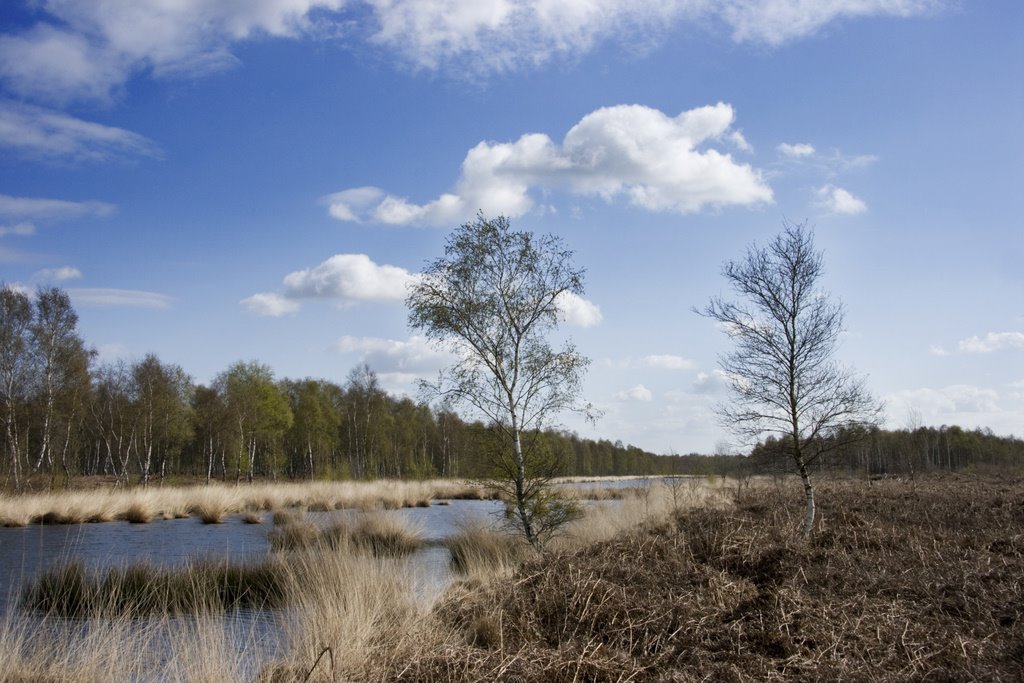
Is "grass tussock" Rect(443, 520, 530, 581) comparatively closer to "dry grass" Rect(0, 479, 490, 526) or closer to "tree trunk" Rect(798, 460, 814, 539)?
"dry grass" Rect(0, 479, 490, 526)

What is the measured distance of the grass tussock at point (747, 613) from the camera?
13.9 feet

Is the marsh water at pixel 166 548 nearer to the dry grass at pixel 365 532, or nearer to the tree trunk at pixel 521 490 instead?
the dry grass at pixel 365 532

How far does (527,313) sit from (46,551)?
11.8 m

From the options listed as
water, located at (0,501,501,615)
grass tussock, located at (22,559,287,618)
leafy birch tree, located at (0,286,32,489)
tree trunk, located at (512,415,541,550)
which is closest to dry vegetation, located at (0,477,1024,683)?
grass tussock, located at (22,559,287,618)

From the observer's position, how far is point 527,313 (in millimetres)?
13438

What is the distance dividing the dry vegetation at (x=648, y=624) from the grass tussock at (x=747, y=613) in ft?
0.06

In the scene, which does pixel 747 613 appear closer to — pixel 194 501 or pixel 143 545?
pixel 143 545

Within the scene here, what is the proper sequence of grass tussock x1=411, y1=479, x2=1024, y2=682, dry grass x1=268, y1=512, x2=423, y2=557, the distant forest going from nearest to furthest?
grass tussock x1=411, y1=479, x2=1024, y2=682 → dry grass x1=268, y1=512, x2=423, y2=557 → the distant forest

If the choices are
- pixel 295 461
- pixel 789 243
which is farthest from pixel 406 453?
pixel 789 243

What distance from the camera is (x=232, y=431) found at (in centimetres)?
3909

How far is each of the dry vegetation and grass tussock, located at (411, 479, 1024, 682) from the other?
0.02 metres

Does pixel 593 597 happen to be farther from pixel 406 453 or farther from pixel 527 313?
pixel 406 453

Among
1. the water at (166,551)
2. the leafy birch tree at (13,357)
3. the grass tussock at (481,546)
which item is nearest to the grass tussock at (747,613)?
the water at (166,551)

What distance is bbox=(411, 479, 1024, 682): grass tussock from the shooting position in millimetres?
4223
